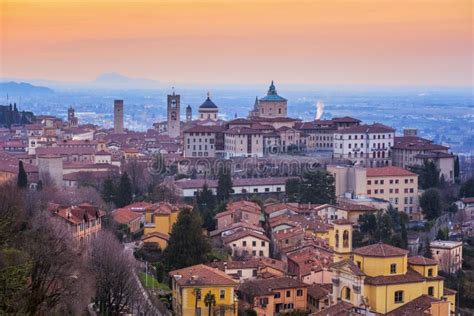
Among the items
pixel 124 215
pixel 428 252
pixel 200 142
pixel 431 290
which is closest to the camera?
pixel 431 290

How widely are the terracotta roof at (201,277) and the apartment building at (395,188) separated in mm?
14491

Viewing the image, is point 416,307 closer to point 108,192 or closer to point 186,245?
point 186,245

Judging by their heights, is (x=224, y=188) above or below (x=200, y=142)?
below

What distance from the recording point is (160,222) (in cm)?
2686

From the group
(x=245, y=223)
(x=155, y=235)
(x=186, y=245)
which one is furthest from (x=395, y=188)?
(x=186, y=245)

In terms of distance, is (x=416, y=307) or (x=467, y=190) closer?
(x=416, y=307)

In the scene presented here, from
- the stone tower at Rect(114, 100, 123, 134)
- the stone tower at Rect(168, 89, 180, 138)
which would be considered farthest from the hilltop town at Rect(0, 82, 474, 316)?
the stone tower at Rect(114, 100, 123, 134)

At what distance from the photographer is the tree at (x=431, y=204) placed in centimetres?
3200

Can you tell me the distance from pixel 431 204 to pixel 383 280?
14.1 metres

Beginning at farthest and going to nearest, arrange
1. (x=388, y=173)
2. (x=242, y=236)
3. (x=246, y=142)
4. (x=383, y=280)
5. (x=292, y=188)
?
(x=246, y=142) → (x=292, y=188) → (x=388, y=173) → (x=242, y=236) → (x=383, y=280)

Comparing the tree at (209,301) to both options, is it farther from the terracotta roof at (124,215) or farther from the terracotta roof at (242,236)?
the terracotta roof at (124,215)

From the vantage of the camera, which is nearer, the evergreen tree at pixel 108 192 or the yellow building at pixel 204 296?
the yellow building at pixel 204 296

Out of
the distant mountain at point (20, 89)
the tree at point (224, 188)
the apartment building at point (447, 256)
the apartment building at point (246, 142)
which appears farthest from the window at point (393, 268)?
the distant mountain at point (20, 89)

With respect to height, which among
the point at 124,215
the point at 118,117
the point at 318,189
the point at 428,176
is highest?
the point at 118,117
